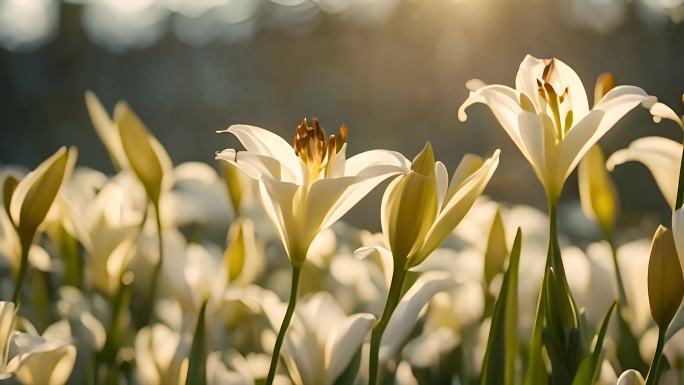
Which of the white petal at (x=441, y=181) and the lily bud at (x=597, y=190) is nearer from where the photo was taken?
the white petal at (x=441, y=181)

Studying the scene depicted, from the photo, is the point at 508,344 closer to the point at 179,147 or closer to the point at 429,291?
the point at 429,291

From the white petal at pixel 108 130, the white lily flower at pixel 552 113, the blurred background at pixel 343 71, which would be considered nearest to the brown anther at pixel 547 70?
the white lily flower at pixel 552 113


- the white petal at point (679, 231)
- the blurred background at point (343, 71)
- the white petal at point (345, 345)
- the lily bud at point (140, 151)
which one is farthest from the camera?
the blurred background at point (343, 71)

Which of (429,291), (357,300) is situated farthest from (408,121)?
(429,291)

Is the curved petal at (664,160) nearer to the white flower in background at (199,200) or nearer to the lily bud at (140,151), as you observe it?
the lily bud at (140,151)

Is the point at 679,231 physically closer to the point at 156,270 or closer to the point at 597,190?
the point at 597,190

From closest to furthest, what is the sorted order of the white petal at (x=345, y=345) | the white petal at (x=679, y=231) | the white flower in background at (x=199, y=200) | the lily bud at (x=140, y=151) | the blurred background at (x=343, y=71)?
the white petal at (x=679, y=231), the white petal at (x=345, y=345), the lily bud at (x=140, y=151), the white flower in background at (x=199, y=200), the blurred background at (x=343, y=71)
